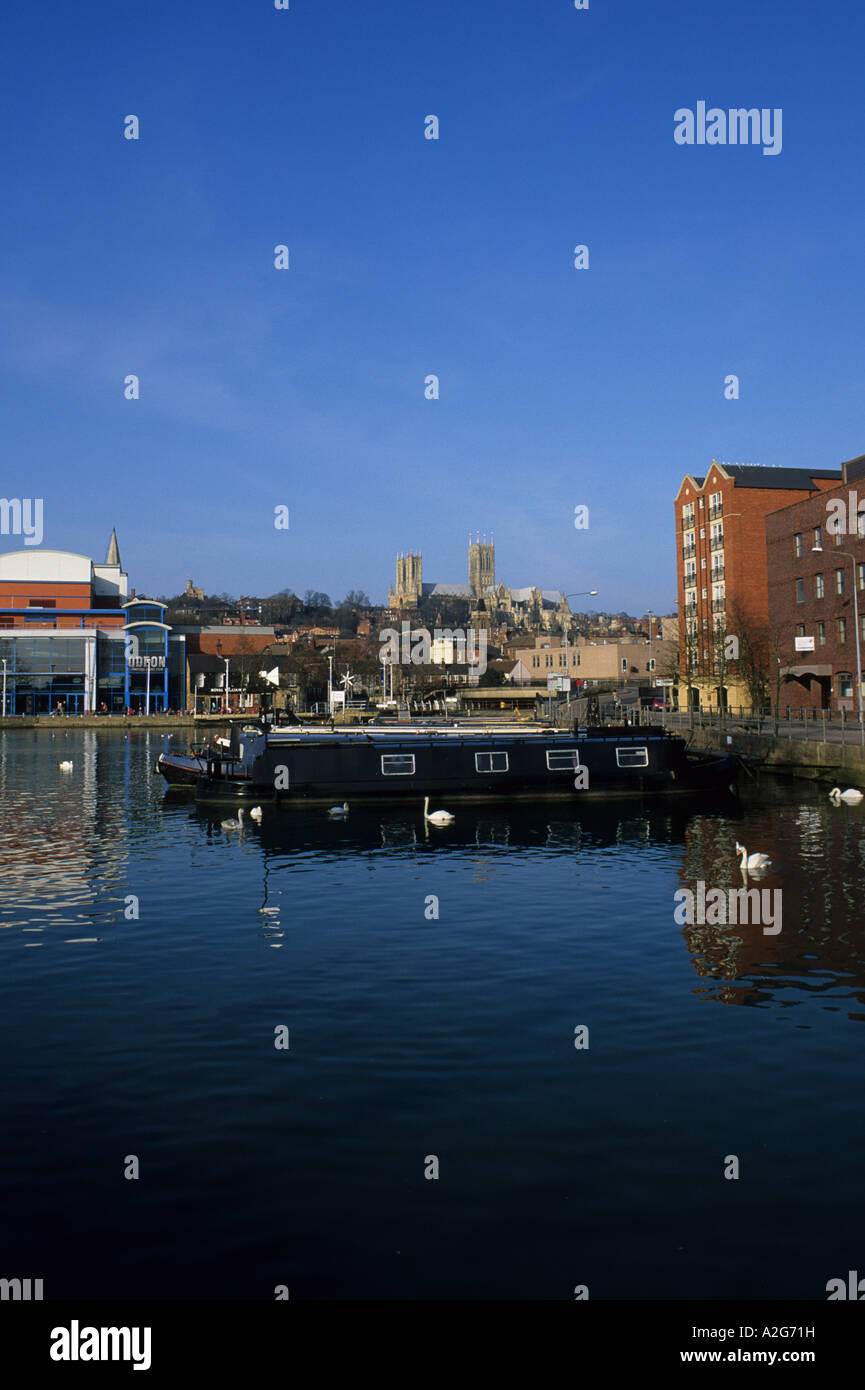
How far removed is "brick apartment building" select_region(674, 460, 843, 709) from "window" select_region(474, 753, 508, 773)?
40014 millimetres

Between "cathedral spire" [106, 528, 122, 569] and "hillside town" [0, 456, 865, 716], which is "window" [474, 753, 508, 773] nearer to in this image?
"hillside town" [0, 456, 865, 716]

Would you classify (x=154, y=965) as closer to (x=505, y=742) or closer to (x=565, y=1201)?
(x=565, y=1201)

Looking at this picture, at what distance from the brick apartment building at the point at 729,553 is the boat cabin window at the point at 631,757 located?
36.7 meters

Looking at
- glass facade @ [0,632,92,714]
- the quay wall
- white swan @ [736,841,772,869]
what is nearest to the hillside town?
glass facade @ [0,632,92,714]

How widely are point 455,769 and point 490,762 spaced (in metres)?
1.48

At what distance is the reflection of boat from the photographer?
39875mm

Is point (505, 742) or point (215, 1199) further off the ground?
point (505, 742)

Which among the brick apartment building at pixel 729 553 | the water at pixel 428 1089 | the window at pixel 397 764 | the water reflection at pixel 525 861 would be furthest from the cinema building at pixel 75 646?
the water at pixel 428 1089

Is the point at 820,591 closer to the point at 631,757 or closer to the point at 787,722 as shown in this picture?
the point at 787,722

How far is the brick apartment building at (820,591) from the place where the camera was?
59938 millimetres

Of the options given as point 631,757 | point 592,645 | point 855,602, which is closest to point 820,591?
point 855,602

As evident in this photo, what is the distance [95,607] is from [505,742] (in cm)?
10026
